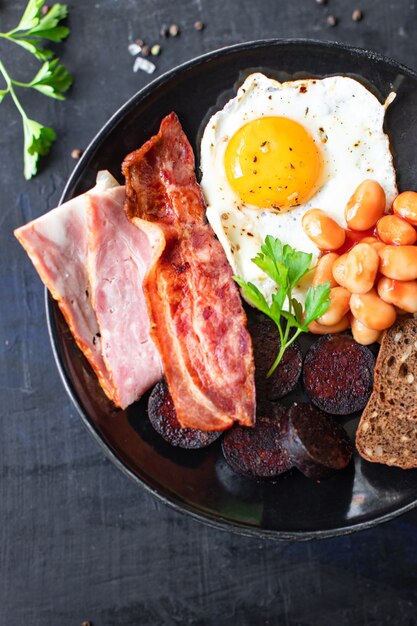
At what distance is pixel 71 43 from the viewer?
9.57 feet

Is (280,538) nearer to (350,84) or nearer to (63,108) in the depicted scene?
(350,84)

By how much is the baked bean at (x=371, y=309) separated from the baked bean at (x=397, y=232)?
19 centimetres

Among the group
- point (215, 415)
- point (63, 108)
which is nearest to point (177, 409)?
point (215, 415)

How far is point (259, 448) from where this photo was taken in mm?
2535

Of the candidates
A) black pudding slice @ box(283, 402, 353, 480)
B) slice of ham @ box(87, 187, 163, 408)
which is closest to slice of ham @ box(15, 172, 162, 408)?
slice of ham @ box(87, 187, 163, 408)

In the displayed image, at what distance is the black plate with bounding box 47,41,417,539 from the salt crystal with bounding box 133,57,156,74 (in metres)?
0.30

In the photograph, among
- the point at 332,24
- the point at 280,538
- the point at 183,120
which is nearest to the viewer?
the point at 280,538

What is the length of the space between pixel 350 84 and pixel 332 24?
408 mm

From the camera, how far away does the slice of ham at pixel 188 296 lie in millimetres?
2533

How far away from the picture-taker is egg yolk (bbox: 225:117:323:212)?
2537 mm

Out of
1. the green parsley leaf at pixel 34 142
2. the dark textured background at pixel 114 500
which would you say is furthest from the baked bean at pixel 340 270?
the green parsley leaf at pixel 34 142

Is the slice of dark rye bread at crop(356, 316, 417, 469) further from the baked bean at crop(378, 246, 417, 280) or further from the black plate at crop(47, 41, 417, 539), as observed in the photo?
the baked bean at crop(378, 246, 417, 280)

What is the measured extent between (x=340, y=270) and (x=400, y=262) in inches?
8.0

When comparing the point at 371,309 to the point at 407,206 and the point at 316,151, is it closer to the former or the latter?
the point at 407,206
